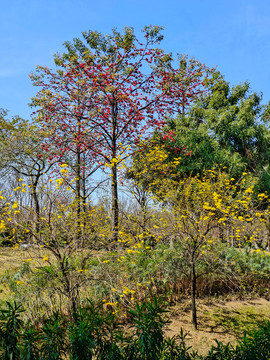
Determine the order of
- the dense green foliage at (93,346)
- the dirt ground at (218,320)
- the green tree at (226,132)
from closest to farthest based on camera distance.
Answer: the dense green foliage at (93,346), the dirt ground at (218,320), the green tree at (226,132)

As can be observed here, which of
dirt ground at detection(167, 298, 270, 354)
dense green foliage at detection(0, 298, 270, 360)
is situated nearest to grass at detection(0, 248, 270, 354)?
dirt ground at detection(167, 298, 270, 354)

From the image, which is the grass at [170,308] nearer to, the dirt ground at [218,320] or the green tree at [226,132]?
the dirt ground at [218,320]

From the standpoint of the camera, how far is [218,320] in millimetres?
6035

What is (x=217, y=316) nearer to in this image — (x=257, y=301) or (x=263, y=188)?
(x=257, y=301)

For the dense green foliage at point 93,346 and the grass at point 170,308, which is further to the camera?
the grass at point 170,308

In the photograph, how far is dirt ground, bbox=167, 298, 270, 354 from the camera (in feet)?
16.9

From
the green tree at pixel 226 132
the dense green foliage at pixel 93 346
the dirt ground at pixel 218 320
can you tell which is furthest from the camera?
the green tree at pixel 226 132

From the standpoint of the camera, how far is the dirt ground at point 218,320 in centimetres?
516

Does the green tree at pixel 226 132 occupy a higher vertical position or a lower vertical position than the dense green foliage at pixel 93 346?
higher

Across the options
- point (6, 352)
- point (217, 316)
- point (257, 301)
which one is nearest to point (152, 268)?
point (217, 316)

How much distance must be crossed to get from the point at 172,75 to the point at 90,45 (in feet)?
12.9

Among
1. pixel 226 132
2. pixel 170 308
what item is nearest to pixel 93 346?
pixel 170 308

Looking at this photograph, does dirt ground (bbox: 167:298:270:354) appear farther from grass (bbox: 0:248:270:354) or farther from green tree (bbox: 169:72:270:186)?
green tree (bbox: 169:72:270:186)

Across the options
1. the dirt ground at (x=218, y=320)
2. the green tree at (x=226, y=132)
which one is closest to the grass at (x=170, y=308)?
the dirt ground at (x=218, y=320)
